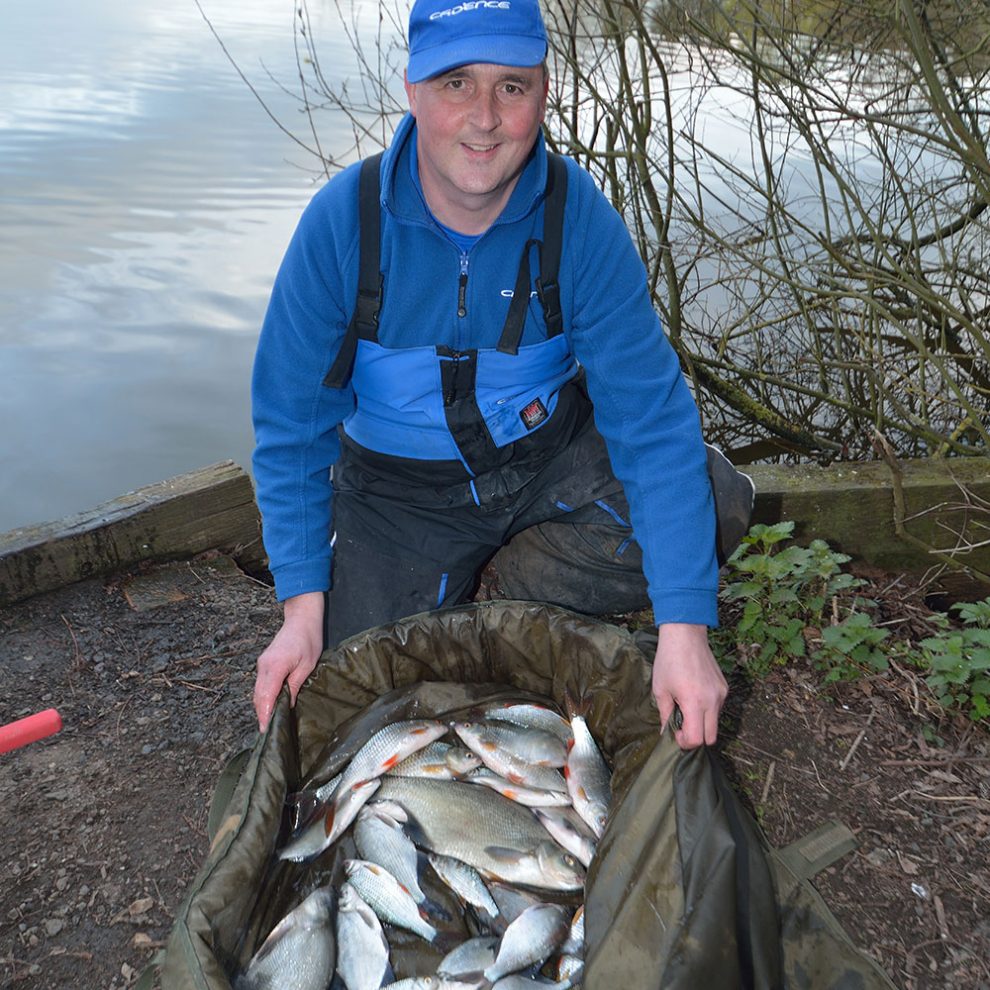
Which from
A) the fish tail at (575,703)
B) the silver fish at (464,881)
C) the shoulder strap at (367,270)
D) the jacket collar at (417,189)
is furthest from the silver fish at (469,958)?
the jacket collar at (417,189)

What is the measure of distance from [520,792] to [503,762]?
0.08m

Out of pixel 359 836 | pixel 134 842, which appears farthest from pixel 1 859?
pixel 359 836

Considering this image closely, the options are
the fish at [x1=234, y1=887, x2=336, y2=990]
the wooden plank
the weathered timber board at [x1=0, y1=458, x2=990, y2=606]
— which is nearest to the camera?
the fish at [x1=234, y1=887, x2=336, y2=990]

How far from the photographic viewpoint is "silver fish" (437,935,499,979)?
2.04m

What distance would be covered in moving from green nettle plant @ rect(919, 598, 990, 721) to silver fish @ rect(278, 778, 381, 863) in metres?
1.65

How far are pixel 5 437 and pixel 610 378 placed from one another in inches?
174

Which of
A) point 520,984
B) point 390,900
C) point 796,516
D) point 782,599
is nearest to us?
point 520,984

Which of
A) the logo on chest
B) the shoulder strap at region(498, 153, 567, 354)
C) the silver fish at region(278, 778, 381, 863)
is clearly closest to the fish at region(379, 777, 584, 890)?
the silver fish at region(278, 778, 381, 863)

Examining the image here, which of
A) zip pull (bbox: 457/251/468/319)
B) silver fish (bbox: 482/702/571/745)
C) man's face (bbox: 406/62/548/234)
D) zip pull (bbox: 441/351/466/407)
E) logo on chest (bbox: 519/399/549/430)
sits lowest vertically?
silver fish (bbox: 482/702/571/745)

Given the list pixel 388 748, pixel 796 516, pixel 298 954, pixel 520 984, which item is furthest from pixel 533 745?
pixel 796 516

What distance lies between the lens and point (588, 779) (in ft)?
7.47

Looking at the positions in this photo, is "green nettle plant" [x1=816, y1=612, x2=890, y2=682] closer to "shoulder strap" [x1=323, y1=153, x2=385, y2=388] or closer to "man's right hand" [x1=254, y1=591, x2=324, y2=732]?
"man's right hand" [x1=254, y1=591, x2=324, y2=732]

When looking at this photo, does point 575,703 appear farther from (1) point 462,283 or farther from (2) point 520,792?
(1) point 462,283

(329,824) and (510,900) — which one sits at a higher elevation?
(329,824)
